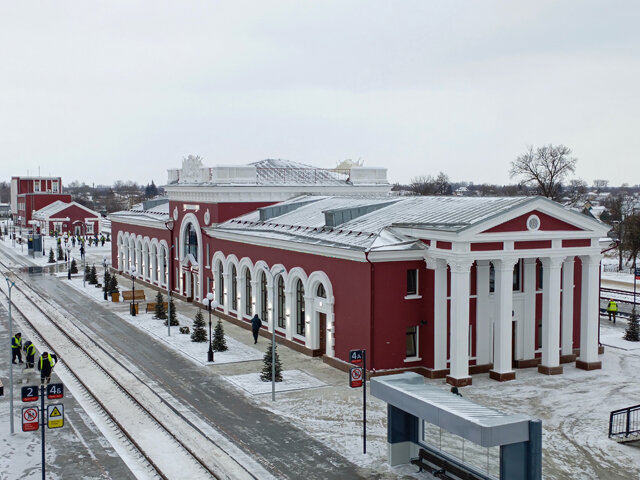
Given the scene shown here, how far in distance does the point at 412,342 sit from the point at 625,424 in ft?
30.3

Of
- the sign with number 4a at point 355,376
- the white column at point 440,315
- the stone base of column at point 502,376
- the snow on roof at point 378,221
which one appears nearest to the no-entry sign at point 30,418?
the sign with number 4a at point 355,376

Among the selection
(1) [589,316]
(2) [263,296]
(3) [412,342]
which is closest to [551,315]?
(1) [589,316]

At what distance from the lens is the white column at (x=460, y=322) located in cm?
2831

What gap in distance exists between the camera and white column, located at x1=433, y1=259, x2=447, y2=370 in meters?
29.8

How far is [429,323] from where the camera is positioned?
30609 mm

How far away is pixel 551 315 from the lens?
3011 centimetres

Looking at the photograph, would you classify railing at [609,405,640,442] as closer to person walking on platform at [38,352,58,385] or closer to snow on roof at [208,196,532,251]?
snow on roof at [208,196,532,251]

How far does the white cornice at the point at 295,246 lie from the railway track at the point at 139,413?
9422mm

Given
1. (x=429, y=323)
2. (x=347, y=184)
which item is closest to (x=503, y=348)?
(x=429, y=323)

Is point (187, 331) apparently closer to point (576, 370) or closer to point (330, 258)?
point (330, 258)

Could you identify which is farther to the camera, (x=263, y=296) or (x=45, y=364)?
(x=263, y=296)

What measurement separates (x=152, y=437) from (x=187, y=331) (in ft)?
55.1

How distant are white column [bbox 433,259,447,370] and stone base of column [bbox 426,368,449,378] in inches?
4.9

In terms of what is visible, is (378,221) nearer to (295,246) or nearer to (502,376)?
(295,246)
